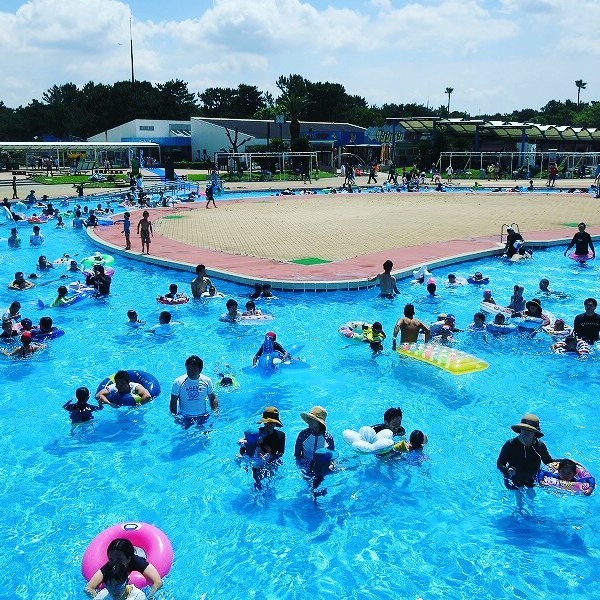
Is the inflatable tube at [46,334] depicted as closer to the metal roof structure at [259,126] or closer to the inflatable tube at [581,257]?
the inflatable tube at [581,257]

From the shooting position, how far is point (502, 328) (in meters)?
12.2

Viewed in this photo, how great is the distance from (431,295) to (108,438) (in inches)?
369

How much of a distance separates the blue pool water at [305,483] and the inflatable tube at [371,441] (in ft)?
1.88

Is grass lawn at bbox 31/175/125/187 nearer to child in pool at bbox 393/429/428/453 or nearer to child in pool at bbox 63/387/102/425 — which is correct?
child in pool at bbox 63/387/102/425

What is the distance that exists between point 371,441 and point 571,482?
2.31 m

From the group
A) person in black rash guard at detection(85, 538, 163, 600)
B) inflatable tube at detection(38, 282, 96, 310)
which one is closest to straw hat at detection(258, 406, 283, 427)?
person in black rash guard at detection(85, 538, 163, 600)

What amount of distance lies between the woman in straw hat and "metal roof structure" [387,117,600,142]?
5546cm

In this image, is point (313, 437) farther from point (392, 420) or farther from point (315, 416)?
point (392, 420)

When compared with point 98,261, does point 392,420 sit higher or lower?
lower

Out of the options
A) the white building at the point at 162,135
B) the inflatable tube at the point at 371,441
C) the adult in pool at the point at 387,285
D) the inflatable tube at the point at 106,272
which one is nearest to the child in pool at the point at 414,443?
the inflatable tube at the point at 371,441

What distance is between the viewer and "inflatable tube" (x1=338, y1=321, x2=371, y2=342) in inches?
471

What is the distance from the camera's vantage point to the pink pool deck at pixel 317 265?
626 inches

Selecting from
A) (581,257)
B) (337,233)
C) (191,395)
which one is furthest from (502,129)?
(191,395)

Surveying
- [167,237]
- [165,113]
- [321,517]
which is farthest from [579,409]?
[165,113]
